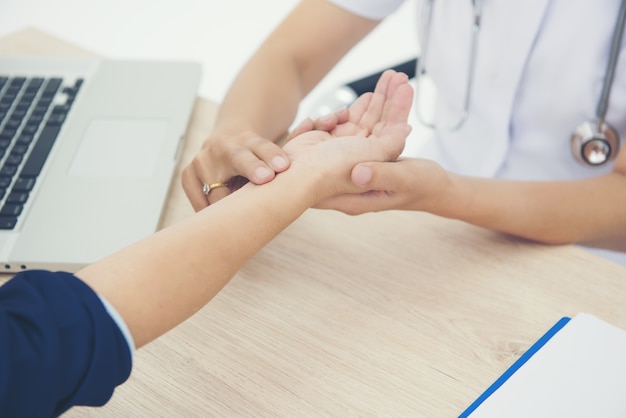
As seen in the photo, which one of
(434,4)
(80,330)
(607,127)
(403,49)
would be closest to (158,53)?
(403,49)

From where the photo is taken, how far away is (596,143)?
2.74 ft

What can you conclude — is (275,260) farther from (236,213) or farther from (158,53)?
(158,53)

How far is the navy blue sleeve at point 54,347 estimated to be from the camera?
43cm

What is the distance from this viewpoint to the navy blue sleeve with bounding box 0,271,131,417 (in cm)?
43

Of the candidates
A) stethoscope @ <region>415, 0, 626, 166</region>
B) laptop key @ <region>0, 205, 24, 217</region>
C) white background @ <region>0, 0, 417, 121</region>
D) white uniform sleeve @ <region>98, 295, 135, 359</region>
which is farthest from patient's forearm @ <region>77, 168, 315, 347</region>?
white background @ <region>0, 0, 417, 121</region>

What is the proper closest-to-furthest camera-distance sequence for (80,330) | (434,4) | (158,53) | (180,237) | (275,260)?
(80,330) → (180,237) → (275,260) → (434,4) → (158,53)

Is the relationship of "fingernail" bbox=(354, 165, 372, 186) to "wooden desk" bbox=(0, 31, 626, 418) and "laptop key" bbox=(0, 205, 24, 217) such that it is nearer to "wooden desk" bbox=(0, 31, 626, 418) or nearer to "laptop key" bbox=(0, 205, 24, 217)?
"wooden desk" bbox=(0, 31, 626, 418)

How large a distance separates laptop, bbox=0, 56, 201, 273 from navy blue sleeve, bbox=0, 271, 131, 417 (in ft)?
0.60

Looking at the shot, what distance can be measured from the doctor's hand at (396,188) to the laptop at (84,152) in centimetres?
21

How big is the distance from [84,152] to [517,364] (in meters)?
0.54

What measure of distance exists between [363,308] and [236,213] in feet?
0.51

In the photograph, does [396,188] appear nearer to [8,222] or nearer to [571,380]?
[571,380]

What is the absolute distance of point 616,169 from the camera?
2.65 ft

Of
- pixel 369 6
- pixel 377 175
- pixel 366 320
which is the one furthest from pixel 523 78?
pixel 366 320
